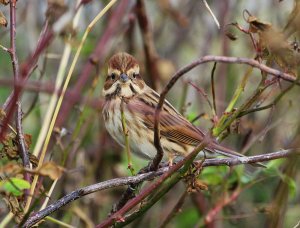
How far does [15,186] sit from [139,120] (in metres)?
1.55

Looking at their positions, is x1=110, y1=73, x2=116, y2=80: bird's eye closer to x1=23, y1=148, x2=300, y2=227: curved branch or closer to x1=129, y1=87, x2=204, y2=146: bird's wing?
x1=129, y1=87, x2=204, y2=146: bird's wing

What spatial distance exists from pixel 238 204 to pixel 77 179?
47.7 inches

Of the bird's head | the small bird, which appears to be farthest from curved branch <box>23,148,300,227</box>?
the bird's head

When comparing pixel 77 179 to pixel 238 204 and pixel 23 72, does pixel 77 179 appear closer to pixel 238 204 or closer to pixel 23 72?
pixel 238 204

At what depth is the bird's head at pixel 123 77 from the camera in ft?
11.4

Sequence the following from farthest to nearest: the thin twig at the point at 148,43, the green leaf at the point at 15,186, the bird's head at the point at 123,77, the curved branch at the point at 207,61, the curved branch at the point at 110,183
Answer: the thin twig at the point at 148,43, the bird's head at the point at 123,77, the curved branch at the point at 110,183, the green leaf at the point at 15,186, the curved branch at the point at 207,61

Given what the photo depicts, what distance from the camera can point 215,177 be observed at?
11.9 ft

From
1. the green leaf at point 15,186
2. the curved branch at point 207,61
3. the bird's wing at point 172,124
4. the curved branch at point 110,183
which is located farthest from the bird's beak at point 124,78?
the green leaf at point 15,186

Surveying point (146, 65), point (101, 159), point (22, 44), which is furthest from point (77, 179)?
point (22, 44)

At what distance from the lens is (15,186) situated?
2148 millimetres

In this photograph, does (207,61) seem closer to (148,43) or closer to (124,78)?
(124,78)

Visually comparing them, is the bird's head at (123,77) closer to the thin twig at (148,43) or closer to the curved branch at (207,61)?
the thin twig at (148,43)

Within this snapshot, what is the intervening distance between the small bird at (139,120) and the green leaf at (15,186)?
125 cm

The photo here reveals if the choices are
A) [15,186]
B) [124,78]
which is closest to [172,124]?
[124,78]
